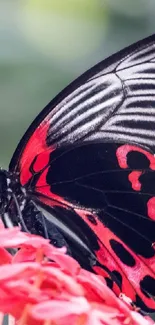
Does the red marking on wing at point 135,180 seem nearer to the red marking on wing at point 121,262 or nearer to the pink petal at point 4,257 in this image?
the red marking on wing at point 121,262

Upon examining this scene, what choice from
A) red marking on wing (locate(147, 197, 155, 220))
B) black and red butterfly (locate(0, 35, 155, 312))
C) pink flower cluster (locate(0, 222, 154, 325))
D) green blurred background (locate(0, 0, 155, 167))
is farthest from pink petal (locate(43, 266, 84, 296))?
green blurred background (locate(0, 0, 155, 167))

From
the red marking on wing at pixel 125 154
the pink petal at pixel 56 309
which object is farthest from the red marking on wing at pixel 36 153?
the pink petal at pixel 56 309

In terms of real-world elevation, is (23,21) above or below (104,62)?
above

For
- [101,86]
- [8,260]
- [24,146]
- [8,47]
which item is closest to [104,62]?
[101,86]

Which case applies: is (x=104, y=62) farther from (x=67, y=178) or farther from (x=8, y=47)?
(x=8, y=47)

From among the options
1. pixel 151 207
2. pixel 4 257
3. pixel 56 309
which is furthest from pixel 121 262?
pixel 56 309

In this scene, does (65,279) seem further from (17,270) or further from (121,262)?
(121,262)

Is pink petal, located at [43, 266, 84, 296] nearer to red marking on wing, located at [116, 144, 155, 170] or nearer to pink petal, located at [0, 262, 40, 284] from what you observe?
pink petal, located at [0, 262, 40, 284]
